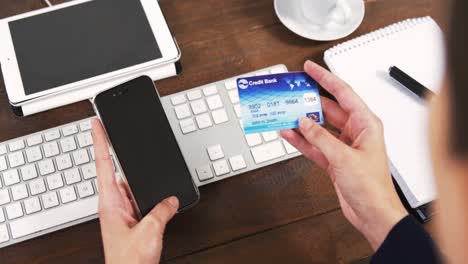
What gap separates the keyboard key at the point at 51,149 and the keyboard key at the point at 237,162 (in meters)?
0.24

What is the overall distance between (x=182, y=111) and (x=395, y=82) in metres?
0.31

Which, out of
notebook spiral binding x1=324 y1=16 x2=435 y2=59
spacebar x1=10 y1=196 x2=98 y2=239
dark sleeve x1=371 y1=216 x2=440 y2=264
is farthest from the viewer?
notebook spiral binding x1=324 y1=16 x2=435 y2=59

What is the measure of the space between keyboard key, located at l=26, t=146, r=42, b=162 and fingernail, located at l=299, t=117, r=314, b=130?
1.17 feet

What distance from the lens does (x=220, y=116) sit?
2.50ft

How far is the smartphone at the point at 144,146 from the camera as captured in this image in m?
0.67

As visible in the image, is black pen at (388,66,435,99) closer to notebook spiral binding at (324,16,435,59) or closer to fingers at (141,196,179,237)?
notebook spiral binding at (324,16,435,59)

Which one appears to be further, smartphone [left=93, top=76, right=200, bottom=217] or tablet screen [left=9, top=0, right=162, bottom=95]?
tablet screen [left=9, top=0, right=162, bottom=95]

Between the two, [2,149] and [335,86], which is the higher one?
[335,86]

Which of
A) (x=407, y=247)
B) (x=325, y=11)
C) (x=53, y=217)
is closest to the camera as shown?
(x=407, y=247)

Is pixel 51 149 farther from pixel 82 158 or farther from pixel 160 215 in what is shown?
pixel 160 215

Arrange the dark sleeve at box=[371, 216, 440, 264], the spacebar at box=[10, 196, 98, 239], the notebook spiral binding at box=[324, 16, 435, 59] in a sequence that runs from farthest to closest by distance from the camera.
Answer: the notebook spiral binding at box=[324, 16, 435, 59] → the spacebar at box=[10, 196, 98, 239] → the dark sleeve at box=[371, 216, 440, 264]

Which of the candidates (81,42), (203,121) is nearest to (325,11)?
(203,121)

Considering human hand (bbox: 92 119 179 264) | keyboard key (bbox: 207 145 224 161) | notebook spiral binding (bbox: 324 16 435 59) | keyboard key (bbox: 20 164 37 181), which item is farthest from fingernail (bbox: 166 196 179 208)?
notebook spiral binding (bbox: 324 16 435 59)

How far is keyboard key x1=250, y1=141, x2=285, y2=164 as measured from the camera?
740 mm
